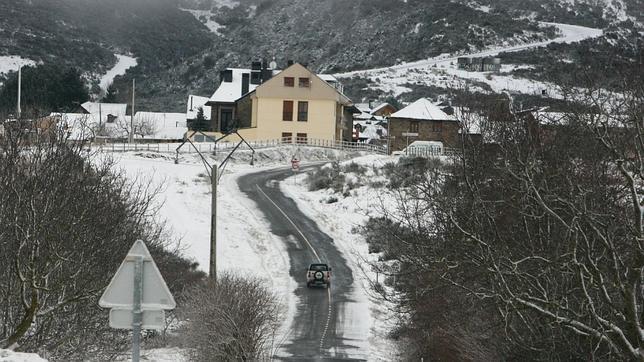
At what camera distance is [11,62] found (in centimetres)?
16588

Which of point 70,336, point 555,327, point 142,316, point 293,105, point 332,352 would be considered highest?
point 293,105

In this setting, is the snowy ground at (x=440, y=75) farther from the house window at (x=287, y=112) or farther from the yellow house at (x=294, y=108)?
the house window at (x=287, y=112)

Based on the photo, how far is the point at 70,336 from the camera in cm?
1850

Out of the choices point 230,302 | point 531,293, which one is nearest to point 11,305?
point 230,302

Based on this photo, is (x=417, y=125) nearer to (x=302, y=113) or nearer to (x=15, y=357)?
(x=302, y=113)

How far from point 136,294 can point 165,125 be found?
323 feet

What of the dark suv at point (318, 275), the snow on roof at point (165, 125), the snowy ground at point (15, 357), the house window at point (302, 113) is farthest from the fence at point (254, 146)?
the snowy ground at point (15, 357)

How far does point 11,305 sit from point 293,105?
65.7 meters

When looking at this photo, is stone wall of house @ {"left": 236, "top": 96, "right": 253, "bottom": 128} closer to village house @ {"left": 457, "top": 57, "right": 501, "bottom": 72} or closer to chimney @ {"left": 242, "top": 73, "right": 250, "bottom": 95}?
chimney @ {"left": 242, "top": 73, "right": 250, "bottom": 95}

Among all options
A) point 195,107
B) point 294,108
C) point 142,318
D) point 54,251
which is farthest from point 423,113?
point 142,318

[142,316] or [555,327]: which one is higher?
[142,316]

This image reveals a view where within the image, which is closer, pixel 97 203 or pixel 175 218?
pixel 97 203

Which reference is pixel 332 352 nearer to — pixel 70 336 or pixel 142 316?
pixel 70 336

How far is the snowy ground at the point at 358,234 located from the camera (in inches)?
1132
